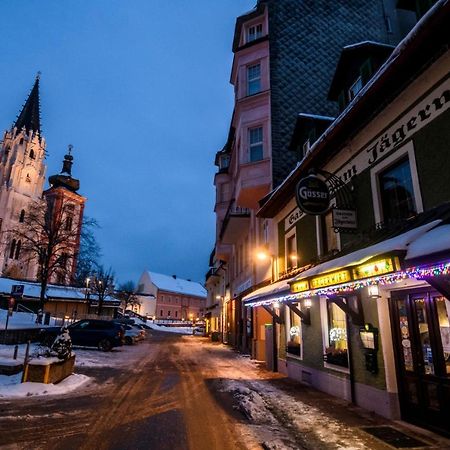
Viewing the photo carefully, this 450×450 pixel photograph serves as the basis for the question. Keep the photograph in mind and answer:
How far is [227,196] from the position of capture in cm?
3231

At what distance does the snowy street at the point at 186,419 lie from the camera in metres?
5.73

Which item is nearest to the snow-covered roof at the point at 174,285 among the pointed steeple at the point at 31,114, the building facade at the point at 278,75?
the pointed steeple at the point at 31,114

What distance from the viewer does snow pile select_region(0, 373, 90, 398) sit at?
28.3ft

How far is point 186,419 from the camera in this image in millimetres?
7098

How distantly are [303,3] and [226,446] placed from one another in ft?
77.0

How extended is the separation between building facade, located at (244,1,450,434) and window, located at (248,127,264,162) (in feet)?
24.6

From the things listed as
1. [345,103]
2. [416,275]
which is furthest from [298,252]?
[416,275]

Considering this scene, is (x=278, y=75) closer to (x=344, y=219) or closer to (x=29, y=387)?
(x=344, y=219)

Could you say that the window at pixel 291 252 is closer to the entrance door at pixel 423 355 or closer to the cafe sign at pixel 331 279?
the cafe sign at pixel 331 279

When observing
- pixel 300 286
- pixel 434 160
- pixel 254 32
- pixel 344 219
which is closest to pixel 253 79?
pixel 254 32

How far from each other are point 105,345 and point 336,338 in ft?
51.3

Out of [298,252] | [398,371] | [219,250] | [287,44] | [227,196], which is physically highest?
[287,44]

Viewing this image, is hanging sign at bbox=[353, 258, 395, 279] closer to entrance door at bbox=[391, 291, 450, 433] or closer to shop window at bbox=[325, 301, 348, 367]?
entrance door at bbox=[391, 291, 450, 433]

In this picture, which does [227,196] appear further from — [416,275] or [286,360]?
[416,275]
